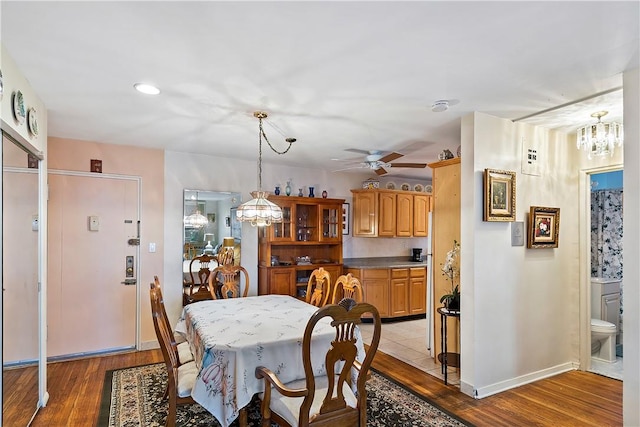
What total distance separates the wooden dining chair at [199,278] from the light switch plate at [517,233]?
3.55 m

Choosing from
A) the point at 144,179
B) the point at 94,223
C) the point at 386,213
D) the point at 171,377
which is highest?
the point at 144,179

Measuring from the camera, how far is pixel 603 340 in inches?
153

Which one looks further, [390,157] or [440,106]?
[390,157]

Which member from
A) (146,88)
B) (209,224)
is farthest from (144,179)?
(146,88)

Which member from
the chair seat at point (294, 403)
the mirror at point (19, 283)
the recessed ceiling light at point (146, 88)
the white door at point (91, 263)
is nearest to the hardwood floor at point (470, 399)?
the mirror at point (19, 283)

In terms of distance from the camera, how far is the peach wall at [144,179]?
159 inches

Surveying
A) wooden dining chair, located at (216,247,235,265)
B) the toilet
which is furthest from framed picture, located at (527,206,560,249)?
wooden dining chair, located at (216,247,235,265)

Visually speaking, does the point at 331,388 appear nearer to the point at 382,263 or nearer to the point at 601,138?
the point at 601,138

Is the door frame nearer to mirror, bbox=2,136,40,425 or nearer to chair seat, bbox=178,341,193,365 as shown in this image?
chair seat, bbox=178,341,193,365

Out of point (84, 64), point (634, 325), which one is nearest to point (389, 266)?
point (634, 325)

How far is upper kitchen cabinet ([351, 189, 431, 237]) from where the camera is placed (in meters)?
5.94

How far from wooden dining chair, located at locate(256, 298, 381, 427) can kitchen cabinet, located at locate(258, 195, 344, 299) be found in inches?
112

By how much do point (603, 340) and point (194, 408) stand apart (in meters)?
4.29

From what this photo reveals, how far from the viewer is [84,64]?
218cm
